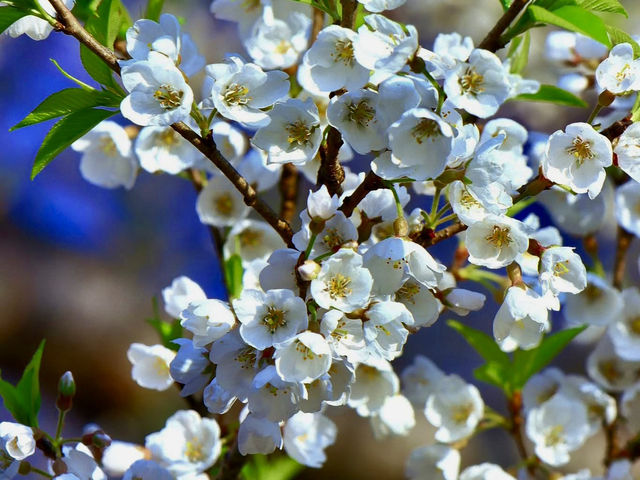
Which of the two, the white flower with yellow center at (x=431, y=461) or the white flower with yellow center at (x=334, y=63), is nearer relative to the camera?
the white flower with yellow center at (x=334, y=63)

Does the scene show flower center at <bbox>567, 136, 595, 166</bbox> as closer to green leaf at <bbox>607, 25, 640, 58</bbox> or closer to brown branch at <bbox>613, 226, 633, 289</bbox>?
green leaf at <bbox>607, 25, 640, 58</bbox>

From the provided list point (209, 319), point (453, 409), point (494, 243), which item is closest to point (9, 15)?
point (209, 319)

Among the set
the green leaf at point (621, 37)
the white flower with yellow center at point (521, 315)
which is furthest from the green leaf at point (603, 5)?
the white flower with yellow center at point (521, 315)

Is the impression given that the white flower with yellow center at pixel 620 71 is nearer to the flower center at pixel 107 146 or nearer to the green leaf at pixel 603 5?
the green leaf at pixel 603 5

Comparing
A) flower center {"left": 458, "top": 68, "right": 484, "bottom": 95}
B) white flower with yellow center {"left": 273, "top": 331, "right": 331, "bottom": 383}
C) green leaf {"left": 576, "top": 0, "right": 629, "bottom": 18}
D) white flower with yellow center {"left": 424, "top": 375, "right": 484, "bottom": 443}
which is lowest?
white flower with yellow center {"left": 424, "top": 375, "right": 484, "bottom": 443}

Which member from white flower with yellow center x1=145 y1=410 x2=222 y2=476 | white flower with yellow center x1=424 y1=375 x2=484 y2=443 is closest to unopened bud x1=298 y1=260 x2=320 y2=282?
white flower with yellow center x1=145 y1=410 x2=222 y2=476

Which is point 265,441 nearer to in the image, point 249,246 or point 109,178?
point 249,246

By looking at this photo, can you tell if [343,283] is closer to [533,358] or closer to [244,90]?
[244,90]
